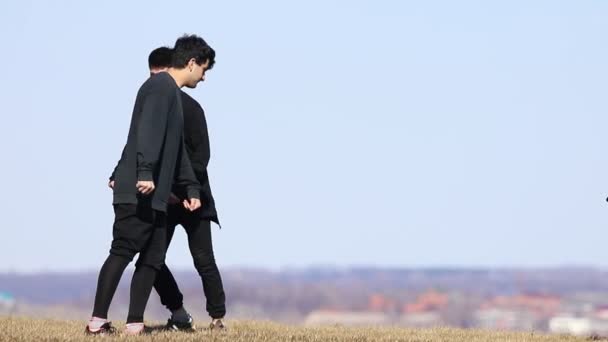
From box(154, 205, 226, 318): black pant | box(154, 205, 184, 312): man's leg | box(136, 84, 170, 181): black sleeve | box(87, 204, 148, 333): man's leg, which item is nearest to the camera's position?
box(136, 84, 170, 181): black sleeve

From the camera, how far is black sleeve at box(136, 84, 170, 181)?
9531 millimetres

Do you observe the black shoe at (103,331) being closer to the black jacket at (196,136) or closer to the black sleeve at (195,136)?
the black jacket at (196,136)

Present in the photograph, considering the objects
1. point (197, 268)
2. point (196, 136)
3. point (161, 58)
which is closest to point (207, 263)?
point (197, 268)

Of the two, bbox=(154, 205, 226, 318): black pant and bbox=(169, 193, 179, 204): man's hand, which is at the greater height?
bbox=(169, 193, 179, 204): man's hand

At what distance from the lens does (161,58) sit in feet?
33.8

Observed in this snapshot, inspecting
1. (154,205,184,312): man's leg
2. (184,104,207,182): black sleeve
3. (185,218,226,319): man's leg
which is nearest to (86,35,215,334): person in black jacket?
(184,104,207,182): black sleeve

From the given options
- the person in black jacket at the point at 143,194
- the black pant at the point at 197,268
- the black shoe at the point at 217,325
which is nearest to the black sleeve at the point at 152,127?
the person in black jacket at the point at 143,194

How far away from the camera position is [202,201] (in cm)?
1099

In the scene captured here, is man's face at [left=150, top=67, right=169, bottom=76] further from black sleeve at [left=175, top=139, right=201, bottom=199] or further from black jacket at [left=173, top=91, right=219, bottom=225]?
black sleeve at [left=175, top=139, right=201, bottom=199]

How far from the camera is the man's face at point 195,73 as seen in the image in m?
10.2

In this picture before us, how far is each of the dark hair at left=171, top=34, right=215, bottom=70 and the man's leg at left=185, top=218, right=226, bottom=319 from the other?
1.42 meters

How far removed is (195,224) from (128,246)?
1.33 meters

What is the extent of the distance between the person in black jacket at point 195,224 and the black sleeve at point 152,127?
0.53m

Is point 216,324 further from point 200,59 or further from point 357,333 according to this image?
point 200,59
